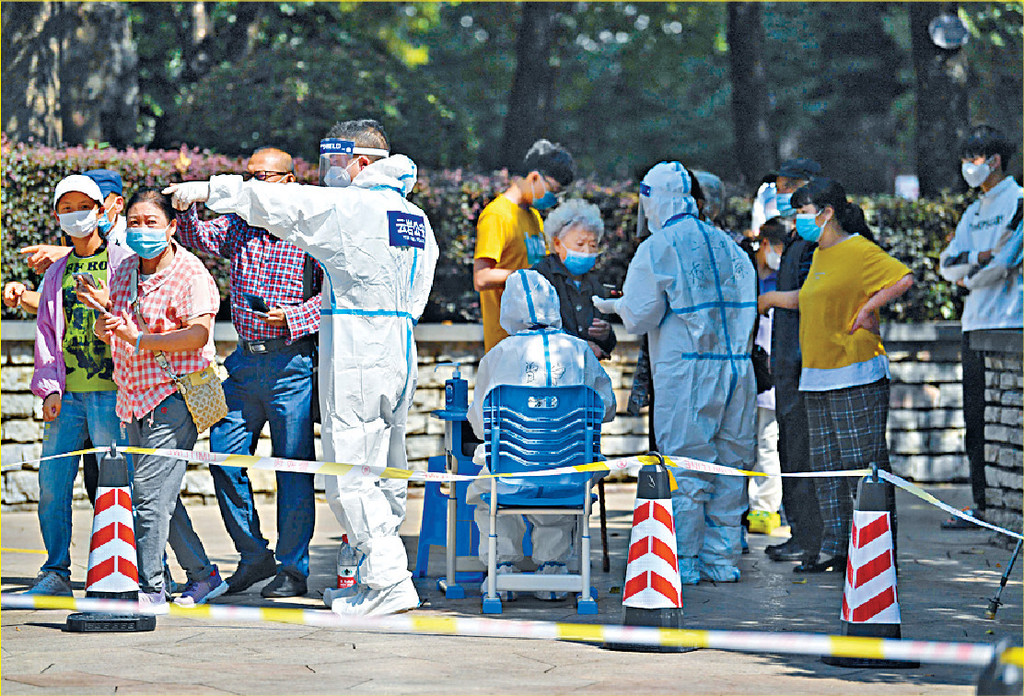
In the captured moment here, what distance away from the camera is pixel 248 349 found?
7.38 metres

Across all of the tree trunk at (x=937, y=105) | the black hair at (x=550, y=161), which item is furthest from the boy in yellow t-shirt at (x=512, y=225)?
the tree trunk at (x=937, y=105)

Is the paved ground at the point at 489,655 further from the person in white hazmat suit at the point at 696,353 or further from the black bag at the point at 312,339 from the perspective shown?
the black bag at the point at 312,339

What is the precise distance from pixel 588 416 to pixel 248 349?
166 centimetres

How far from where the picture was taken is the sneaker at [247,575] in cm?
750

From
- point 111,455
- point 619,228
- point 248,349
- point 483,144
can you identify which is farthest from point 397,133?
point 483,144

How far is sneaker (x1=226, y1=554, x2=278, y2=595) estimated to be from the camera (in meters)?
7.50

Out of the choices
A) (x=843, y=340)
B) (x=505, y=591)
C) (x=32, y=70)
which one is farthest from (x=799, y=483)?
(x=32, y=70)

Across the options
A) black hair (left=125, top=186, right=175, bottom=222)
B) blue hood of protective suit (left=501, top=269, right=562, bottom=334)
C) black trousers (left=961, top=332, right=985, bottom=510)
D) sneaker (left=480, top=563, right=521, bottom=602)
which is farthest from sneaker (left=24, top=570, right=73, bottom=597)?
black trousers (left=961, top=332, right=985, bottom=510)

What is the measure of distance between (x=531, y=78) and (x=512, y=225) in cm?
1257

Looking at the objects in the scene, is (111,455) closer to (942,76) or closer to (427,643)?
(427,643)

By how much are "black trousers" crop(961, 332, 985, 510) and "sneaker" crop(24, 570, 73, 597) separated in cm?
582

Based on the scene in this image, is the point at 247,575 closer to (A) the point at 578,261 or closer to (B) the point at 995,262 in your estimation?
(A) the point at 578,261

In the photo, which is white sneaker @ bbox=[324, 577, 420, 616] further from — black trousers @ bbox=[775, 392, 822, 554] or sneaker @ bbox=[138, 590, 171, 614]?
black trousers @ bbox=[775, 392, 822, 554]

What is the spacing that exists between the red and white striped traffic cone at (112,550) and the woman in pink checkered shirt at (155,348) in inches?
12.2
